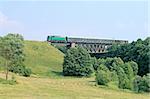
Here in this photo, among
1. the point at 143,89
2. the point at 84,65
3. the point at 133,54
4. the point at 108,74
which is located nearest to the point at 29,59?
the point at 84,65

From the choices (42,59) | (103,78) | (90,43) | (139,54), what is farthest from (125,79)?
(90,43)

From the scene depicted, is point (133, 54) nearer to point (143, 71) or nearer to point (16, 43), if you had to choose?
point (143, 71)

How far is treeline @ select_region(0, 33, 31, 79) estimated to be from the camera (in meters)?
61.7

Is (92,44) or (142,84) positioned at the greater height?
(92,44)

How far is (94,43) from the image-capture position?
502 feet

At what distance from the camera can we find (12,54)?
64.5 metres

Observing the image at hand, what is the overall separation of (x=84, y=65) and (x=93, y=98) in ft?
179

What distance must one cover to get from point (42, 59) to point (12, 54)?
38.0 m

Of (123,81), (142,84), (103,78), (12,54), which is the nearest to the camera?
(142,84)

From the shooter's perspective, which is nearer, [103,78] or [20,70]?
[103,78]

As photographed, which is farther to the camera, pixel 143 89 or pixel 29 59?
pixel 29 59

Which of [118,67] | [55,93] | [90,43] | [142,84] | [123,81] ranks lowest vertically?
[55,93]

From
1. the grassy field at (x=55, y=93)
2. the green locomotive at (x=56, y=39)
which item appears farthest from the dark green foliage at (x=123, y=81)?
the green locomotive at (x=56, y=39)

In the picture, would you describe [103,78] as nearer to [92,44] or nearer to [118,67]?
[118,67]
